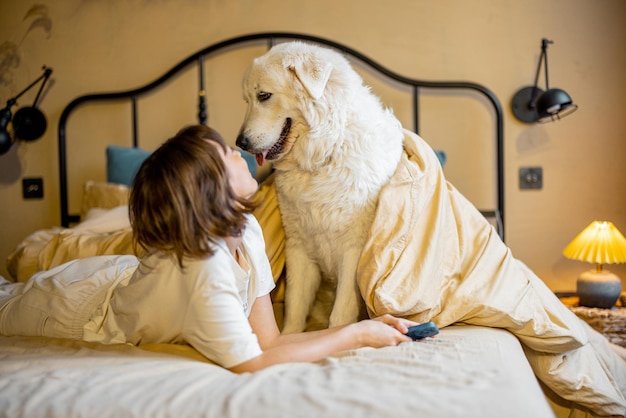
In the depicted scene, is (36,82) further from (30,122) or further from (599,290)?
(599,290)

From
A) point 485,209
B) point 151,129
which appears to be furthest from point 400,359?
point 151,129

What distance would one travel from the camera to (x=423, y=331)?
1.20 meters

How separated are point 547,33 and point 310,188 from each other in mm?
1840

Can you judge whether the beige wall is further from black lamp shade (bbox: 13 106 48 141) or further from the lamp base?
the lamp base

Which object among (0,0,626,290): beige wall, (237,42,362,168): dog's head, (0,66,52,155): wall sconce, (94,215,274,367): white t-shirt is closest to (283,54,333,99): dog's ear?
(237,42,362,168): dog's head

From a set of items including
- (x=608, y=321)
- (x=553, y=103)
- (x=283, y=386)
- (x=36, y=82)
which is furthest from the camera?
(x=36, y=82)

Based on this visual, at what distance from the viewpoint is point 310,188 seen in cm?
156

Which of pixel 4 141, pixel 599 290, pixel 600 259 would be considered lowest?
pixel 599 290

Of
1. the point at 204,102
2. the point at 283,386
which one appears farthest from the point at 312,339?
the point at 204,102

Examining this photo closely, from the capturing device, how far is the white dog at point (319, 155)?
4.99 ft

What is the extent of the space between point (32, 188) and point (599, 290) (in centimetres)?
280

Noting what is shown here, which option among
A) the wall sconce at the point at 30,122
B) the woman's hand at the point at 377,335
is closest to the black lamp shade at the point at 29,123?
the wall sconce at the point at 30,122

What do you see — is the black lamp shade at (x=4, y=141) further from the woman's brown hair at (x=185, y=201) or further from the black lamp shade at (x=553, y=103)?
the black lamp shade at (x=553, y=103)

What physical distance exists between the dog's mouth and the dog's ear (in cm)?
14
